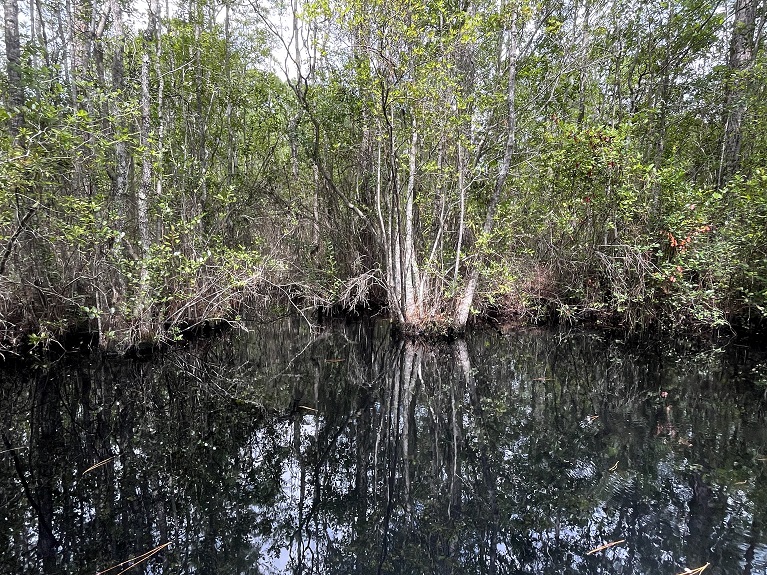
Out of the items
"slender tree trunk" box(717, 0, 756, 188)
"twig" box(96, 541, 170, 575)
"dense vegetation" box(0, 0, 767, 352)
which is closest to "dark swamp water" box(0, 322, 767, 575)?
"twig" box(96, 541, 170, 575)

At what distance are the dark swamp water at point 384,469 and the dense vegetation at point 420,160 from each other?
5.49ft

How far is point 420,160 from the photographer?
8.19 meters

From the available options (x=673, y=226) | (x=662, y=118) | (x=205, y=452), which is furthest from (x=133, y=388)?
(x=662, y=118)

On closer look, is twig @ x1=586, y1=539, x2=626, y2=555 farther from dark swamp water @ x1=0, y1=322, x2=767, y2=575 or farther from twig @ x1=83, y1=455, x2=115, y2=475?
twig @ x1=83, y1=455, x2=115, y2=475

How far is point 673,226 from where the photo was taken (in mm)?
6941

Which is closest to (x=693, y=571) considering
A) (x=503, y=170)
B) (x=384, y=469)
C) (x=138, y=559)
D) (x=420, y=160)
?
(x=384, y=469)

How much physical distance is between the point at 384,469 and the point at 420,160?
6.22 m

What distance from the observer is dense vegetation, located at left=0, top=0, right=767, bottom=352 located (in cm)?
624

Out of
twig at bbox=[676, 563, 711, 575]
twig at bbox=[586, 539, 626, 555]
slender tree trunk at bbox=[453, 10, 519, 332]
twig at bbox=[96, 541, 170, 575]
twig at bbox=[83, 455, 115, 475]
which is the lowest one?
twig at bbox=[83, 455, 115, 475]

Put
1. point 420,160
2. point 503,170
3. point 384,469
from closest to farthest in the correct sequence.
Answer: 1. point 384,469
2. point 503,170
3. point 420,160

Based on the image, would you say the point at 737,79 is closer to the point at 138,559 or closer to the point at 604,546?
the point at 604,546

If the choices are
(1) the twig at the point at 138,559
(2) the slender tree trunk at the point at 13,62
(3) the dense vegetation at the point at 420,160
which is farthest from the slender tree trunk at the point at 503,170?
(2) the slender tree trunk at the point at 13,62

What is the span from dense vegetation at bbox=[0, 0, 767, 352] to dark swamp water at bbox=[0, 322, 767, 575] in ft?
5.49

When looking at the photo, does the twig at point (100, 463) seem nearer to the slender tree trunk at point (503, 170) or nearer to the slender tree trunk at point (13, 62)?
the slender tree trunk at point (13, 62)
